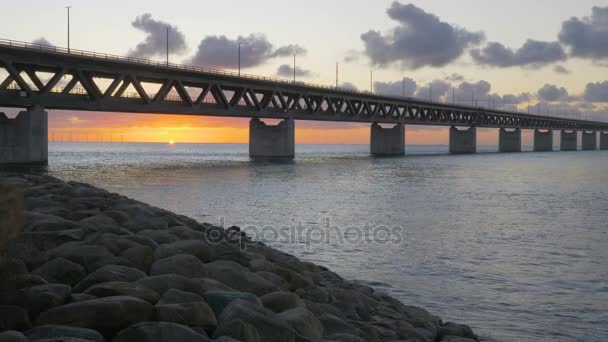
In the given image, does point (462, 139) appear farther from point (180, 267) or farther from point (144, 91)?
point (180, 267)

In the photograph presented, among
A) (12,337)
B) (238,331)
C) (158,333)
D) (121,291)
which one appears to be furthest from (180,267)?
(12,337)

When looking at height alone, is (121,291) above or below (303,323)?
above

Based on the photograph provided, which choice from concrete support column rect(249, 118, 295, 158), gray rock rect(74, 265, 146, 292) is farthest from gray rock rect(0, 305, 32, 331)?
concrete support column rect(249, 118, 295, 158)

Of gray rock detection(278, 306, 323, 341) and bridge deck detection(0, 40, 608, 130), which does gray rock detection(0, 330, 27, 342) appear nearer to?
gray rock detection(278, 306, 323, 341)

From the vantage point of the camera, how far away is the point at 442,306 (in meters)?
12.3

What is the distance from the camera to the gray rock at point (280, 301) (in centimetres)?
772

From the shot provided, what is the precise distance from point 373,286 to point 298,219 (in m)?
13.6

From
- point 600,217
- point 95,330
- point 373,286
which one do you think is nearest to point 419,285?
point 373,286

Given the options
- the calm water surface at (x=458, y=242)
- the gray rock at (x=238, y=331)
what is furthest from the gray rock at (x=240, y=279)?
the calm water surface at (x=458, y=242)

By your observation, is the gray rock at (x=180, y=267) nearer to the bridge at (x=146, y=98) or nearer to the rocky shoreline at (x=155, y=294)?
the rocky shoreline at (x=155, y=294)

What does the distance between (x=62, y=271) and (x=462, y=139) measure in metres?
175

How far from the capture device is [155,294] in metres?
6.67

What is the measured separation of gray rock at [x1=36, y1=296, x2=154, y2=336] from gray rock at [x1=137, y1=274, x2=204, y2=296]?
106 centimetres

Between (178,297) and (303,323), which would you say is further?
(303,323)
